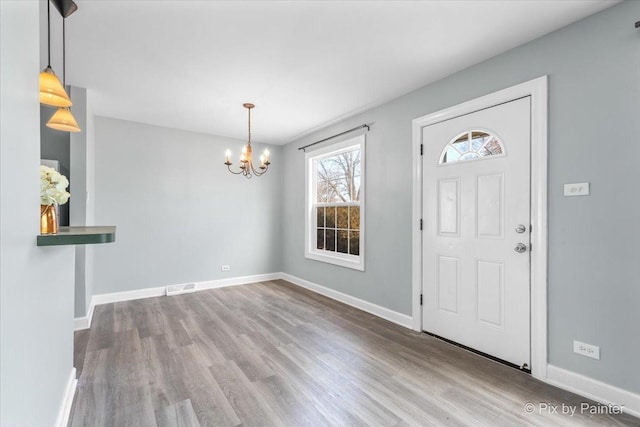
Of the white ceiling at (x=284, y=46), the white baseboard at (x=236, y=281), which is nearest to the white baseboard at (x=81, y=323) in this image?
the white baseboard at (x=236, y=281)

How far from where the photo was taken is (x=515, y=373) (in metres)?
2.35

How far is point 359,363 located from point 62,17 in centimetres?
337

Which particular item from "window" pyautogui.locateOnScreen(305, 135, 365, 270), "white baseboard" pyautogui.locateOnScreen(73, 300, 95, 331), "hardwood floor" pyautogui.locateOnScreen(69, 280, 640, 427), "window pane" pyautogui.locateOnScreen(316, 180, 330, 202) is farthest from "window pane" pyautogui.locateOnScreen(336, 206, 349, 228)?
"white baseboard" pyautogui.locateOnScreen(73, 300, 95, 331)

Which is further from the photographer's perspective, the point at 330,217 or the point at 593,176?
the point at 330,217

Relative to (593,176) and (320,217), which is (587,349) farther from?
(320,217)

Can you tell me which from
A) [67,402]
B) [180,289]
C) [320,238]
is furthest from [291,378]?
[180,289]

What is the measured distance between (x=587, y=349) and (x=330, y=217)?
10.8 feet

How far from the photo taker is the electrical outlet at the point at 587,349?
203cm

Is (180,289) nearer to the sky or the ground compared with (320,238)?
nearer to the ground

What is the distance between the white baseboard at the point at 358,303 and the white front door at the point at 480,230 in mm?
316

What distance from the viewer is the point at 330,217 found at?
4.78 meters

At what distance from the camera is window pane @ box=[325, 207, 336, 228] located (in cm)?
470

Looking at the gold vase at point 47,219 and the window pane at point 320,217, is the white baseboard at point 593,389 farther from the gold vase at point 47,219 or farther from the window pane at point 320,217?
the window pane at point 320,217

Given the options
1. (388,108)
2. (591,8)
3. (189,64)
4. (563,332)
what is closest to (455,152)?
(388,108)
